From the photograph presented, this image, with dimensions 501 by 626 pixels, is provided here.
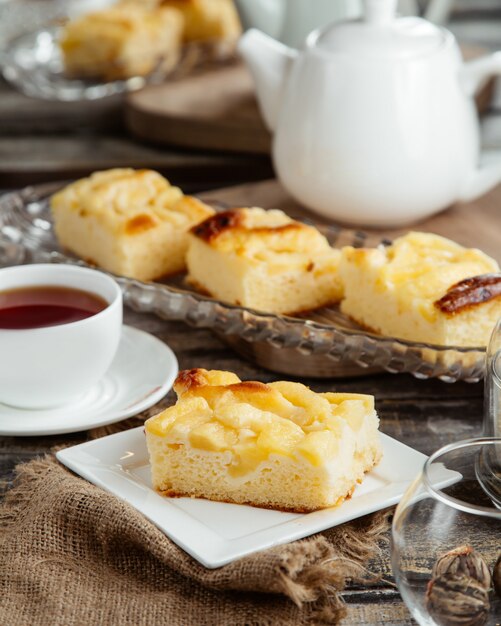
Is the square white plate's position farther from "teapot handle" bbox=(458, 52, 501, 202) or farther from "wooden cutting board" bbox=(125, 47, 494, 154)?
"wooden cutting board" bbox=(125, 47, 494, 154)

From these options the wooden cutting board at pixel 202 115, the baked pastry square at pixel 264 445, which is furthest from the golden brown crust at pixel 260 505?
the wooden cutting board at pixel 202 115

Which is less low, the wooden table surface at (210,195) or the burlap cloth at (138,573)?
the burlap cloth at (138,573)

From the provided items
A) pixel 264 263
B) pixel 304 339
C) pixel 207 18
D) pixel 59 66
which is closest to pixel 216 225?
pixel 264 263

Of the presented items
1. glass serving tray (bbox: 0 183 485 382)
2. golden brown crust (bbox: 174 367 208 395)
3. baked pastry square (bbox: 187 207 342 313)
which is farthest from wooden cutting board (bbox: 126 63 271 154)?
golden brown crust (bbox: 174 367 208 395)

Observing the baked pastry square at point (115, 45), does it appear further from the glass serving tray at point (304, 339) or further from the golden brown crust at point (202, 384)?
the golden brown crust at point (202, 384)

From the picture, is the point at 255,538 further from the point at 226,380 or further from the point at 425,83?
the point at 425,83

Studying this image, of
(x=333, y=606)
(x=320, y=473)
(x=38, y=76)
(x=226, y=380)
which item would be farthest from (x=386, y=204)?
(x=38, y=76)
